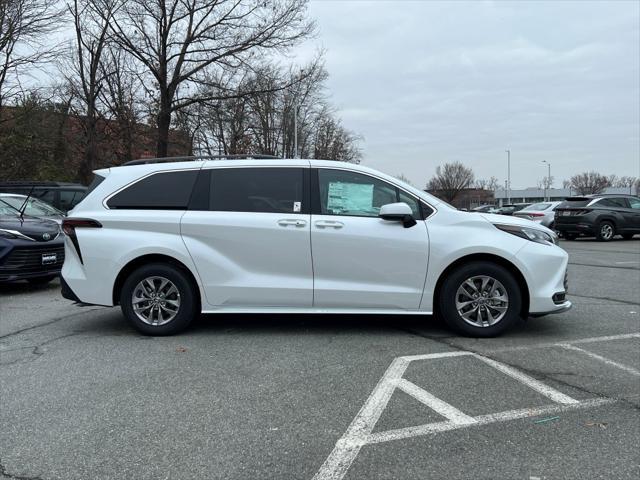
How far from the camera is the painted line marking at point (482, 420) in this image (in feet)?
10.6

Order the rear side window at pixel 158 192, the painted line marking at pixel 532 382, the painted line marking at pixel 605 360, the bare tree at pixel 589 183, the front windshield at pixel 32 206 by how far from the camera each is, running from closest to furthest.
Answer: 1. the painted line marking at pixel 532 382
2. the painted line marking at pixel 605 360
3. the rear side window at pixel 158 192
4. the front windshield at pixel 32 206
5. the bare tree at pixel 589 183

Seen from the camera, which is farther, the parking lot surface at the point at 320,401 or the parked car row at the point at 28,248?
the parked car row at the point at 28,248

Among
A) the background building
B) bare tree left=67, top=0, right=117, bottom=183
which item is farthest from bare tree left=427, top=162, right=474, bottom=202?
bare tree left=67, top=0, right=117, bottom=183

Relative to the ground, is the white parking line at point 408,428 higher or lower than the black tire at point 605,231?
lower

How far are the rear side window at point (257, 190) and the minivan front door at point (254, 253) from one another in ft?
0.06


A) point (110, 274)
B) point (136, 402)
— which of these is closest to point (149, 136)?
point (110, 274)

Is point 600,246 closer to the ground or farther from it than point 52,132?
closer to the ground

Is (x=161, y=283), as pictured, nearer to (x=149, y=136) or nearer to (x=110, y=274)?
(x=110, y=274)

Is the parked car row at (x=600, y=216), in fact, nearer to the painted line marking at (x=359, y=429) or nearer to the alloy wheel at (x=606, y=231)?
the alloy wheel at (x=606, y=231)

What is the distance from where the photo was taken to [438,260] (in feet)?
17.3

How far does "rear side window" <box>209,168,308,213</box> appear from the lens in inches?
215

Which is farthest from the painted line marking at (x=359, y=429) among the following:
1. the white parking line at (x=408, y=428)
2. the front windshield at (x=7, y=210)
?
the front windshield at (x=7, y=210)

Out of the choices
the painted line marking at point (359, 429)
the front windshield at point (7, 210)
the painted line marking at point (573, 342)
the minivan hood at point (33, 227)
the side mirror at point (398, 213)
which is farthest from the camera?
the front windshield at point (7, 210)

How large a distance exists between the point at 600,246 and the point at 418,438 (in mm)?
16189
